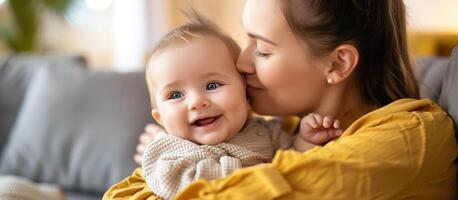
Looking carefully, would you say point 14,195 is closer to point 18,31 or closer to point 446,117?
point 446,117

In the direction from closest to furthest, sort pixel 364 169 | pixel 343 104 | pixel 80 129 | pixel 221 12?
1. pixel 364 169
2. pixel 343 104
3. pixel 80 129
4. pixel 221 12

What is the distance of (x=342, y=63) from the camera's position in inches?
47.4

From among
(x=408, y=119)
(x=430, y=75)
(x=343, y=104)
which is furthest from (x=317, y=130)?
(x=430, y=75)

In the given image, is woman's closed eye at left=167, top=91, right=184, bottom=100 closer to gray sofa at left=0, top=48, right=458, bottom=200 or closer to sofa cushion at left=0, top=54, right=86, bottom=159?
gray sofa at left=0, top=48, right=458, bottom=200

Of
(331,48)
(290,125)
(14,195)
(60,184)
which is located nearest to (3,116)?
(60,184)

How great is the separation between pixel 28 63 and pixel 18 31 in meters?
1.51

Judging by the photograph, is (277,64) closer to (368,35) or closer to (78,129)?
(368,35)

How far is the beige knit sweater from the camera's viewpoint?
104 cm

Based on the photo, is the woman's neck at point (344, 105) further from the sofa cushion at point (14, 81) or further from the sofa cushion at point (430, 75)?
the sofa cushion at point (14, 81)

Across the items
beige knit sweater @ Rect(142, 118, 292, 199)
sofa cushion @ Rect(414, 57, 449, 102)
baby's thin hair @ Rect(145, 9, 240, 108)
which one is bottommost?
beige knit sweater @ Rect(142, 118, 292, 199)

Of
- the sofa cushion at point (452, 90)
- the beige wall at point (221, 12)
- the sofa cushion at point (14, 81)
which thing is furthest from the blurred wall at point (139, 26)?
the sofa cushion at point (452, 90)

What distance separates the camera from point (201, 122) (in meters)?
1.14

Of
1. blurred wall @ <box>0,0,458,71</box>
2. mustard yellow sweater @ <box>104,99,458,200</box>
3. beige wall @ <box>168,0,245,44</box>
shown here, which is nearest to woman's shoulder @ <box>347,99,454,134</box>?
mustard yellow sweater @ <box>104,99,458,200</box>

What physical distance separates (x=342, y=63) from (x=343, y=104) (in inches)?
4.8
